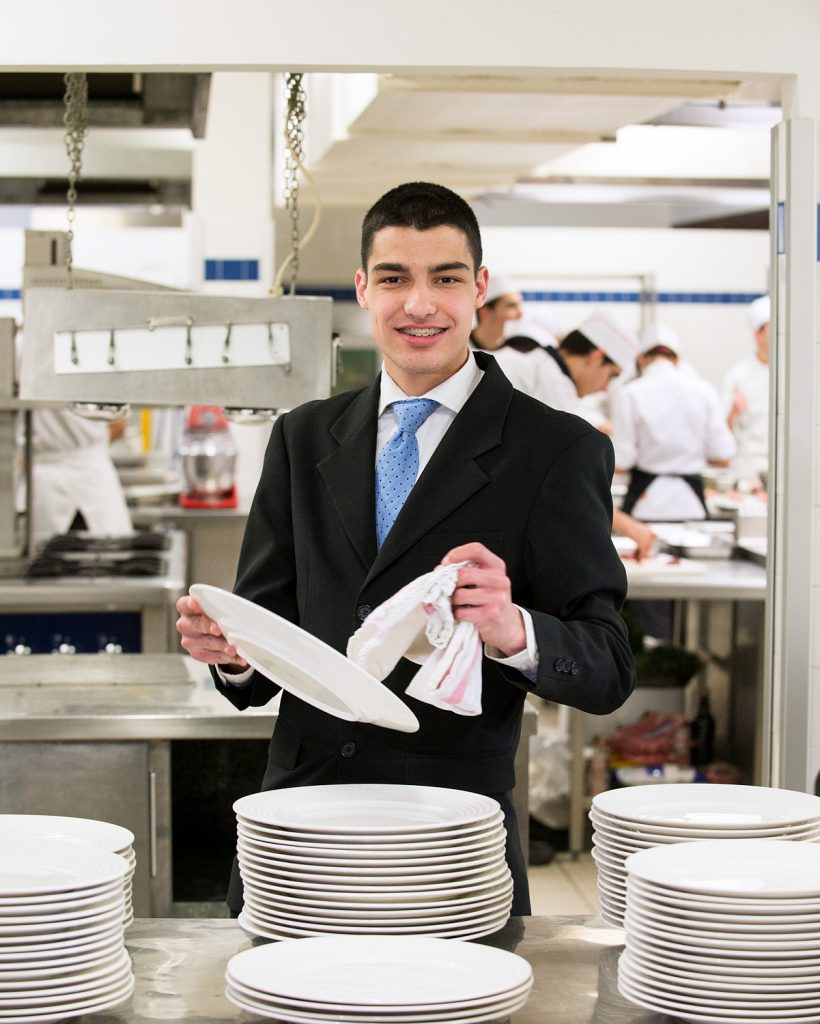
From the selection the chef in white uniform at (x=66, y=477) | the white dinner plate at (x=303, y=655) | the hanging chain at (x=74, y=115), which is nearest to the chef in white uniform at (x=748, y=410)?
the chef in white uniform at (x=66, y=477)

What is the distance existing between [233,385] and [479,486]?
4.38 feet

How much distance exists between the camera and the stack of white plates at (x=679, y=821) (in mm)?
1549

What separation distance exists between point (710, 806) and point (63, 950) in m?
0.74

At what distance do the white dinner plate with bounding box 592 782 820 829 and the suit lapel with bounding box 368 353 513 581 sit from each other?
1.46 feet

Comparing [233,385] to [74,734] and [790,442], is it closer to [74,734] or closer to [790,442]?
[74,734]

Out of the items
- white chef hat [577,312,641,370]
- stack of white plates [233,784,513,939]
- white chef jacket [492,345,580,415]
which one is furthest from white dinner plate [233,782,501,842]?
white chef hat [577,312,641,370]

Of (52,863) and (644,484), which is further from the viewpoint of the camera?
(644,484)

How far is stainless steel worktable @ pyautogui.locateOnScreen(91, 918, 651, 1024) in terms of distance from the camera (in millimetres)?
1344

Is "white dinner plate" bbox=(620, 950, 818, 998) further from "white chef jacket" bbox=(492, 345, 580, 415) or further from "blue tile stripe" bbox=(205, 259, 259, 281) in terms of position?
"blue tile stripe" bbox=(205, 259, 259, 281)

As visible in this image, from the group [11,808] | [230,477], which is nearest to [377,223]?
[11,808]

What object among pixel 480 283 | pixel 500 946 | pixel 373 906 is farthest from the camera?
pixel 480 283

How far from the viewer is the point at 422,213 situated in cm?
186

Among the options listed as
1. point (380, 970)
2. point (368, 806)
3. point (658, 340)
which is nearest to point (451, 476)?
point (368, 806)

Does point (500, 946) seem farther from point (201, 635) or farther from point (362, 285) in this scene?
point (362, 285)
